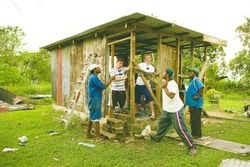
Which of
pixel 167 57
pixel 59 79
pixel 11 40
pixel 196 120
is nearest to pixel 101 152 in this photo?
pixel 196 120

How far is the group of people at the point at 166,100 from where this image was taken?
632 centimetres

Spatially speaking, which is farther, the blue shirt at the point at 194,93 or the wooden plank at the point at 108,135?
the wooden plank at the point at 108,135

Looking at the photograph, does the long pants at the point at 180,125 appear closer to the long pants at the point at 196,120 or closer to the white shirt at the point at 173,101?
the white shirt at the point at 173,101

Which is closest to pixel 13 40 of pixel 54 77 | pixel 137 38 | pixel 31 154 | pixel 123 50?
pixel 54 77

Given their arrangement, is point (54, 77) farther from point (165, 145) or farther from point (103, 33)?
point (165, 145)

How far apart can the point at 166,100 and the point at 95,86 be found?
2.09m

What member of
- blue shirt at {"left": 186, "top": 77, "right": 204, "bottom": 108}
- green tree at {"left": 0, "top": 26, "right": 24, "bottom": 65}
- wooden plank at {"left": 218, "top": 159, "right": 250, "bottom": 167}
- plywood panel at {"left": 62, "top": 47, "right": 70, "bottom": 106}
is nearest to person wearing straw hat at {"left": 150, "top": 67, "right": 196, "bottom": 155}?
wooden plank at {"left": 218, "top": 159, "right": 250, "bottom": 167}

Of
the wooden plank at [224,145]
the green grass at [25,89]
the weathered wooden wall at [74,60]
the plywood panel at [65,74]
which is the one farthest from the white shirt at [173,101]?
the green grass at [25,89]

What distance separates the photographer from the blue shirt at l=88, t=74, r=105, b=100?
743 centimetres

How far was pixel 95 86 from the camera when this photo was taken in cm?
751

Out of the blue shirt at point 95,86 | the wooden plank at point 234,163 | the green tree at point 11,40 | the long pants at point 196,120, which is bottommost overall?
the wooden plank at point 234,163

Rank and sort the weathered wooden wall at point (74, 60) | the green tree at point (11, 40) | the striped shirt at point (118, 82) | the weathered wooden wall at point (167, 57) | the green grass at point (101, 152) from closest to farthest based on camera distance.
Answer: the green grass at point (101, 152) → the striped shirt at point (118, 82) → the weathered wooden wall at point (74, 60) → the weathered wooden wall at point (167, 57) → the green tree at point (11, 40)

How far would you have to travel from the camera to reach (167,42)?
11211mm

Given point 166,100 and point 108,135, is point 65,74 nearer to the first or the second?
point 108,135
